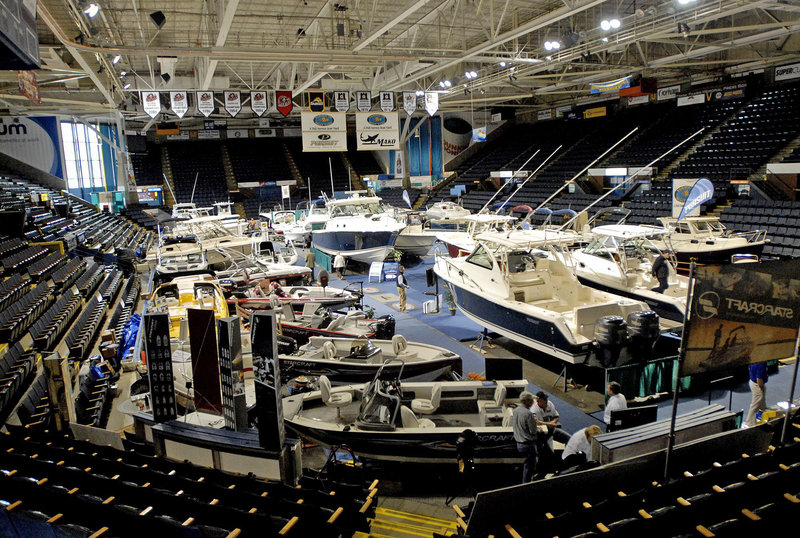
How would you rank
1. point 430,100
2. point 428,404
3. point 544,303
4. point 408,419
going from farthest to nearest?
point 430,100 < point 544,303 < point 428,404 < point 408,419

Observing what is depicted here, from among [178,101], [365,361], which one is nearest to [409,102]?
[178,101]

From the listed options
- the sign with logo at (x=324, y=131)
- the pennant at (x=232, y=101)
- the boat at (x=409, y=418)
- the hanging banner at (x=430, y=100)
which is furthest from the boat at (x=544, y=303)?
the pennant at (x=232, y=101)

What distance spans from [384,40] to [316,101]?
4131 millimetres

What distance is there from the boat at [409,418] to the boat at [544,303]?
1775mm

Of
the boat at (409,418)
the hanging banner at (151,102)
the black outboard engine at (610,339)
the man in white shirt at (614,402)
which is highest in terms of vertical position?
the hanging banner at (151,102)

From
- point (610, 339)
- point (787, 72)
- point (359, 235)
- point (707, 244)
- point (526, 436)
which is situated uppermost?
point (787, 72)

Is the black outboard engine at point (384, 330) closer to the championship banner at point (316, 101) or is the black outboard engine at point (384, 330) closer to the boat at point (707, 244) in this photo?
the boat at point (707, 244)

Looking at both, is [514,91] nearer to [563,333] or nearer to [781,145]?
[781,145]

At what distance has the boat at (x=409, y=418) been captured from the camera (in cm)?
590

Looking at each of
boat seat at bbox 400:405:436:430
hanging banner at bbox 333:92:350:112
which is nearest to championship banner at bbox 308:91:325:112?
hanging banner at bbox 333:92:350:112

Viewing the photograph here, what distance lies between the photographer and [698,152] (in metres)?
23.8

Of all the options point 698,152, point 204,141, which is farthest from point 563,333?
point 204,141

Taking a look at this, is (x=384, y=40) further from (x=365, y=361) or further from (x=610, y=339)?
(x=610, y=339)

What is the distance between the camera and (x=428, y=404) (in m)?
6.81
